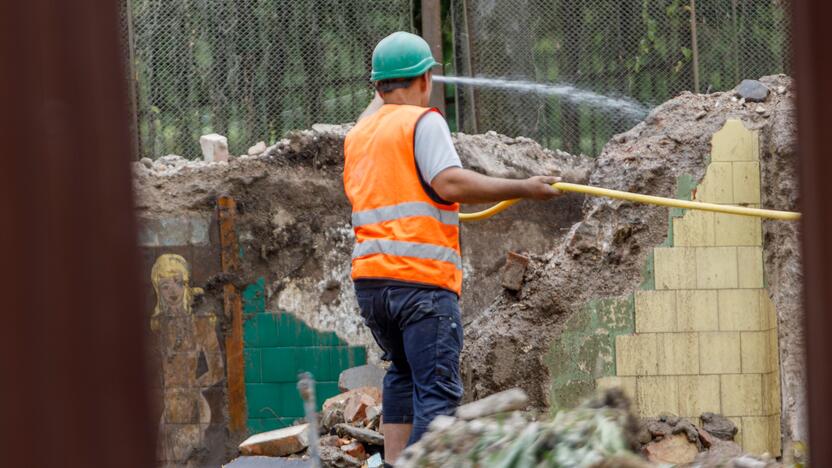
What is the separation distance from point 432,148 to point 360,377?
3401mm

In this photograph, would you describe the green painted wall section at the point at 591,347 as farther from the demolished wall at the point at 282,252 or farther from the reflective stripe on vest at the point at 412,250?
the reflective stripe on vest at the point at 412,250

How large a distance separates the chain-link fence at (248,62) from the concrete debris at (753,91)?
97.5 inches

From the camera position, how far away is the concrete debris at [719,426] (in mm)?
5934

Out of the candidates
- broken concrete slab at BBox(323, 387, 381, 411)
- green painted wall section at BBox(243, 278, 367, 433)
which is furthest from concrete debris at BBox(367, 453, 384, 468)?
green painted wall section at BBox(243, 278, 367, 433)

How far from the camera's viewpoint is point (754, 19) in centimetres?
757

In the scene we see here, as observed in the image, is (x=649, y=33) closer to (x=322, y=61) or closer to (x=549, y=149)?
(x=549, y=149)

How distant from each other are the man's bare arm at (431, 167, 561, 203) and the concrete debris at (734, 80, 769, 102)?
8.75 feet

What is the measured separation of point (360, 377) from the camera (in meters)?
7.43

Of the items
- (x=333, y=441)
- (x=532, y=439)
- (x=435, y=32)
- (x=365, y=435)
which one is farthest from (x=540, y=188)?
(x=435, y=32)

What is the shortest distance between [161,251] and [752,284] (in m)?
4.17

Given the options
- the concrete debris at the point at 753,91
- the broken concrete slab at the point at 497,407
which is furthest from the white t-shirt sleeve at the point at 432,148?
the concrete debris at the point at 753,91

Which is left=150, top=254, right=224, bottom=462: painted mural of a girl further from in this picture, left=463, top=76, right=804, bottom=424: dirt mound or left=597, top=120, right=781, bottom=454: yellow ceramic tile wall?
left=597, top=120, right=781, bottom=454: yellow ceramic tile wall

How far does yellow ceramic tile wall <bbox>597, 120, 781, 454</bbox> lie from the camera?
603cm

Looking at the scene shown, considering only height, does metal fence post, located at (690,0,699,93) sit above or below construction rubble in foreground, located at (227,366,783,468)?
above
